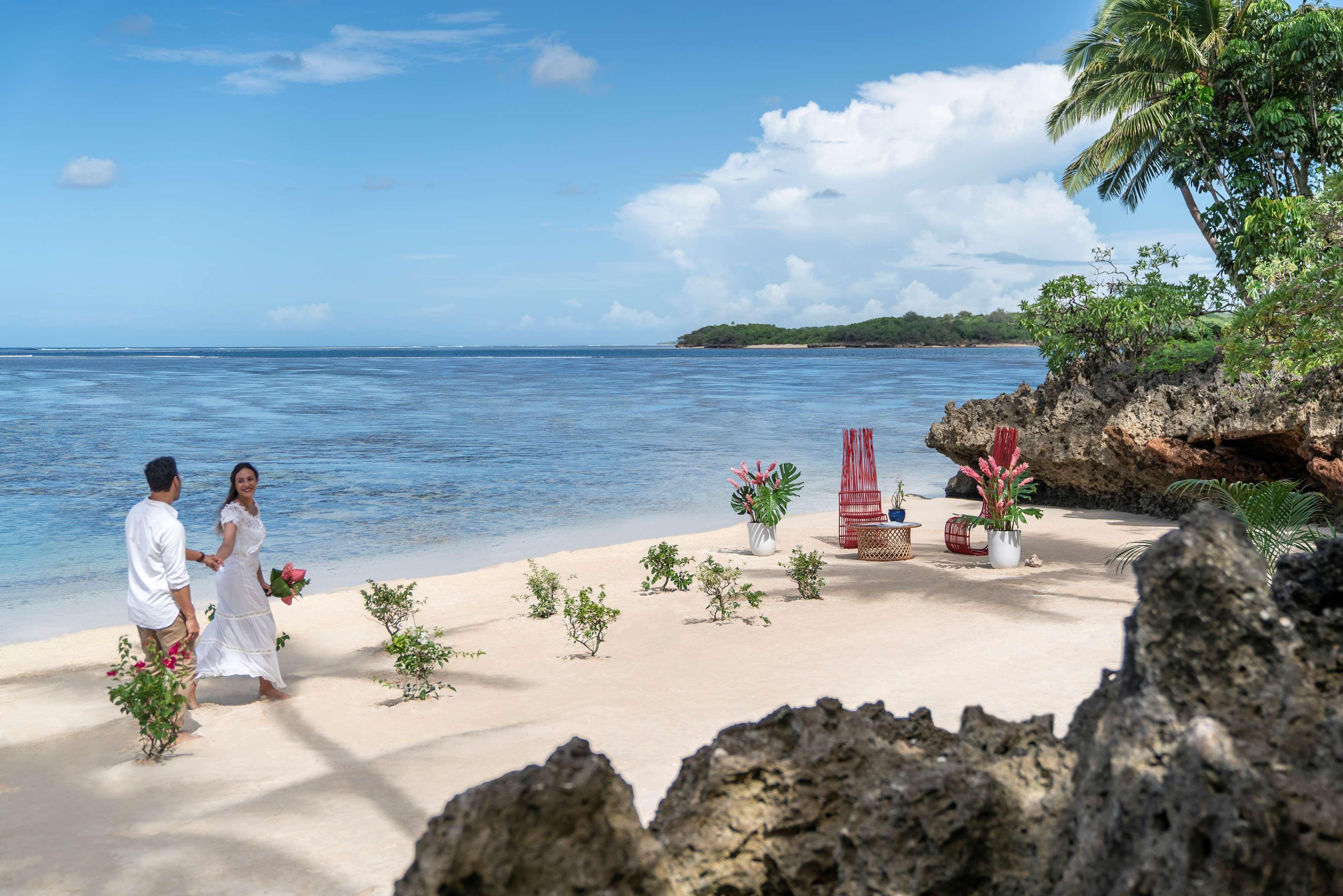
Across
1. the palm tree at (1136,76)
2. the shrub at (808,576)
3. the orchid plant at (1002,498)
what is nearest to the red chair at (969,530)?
the orchid plant at (1002,498)

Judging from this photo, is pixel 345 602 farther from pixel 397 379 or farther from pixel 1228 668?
pixel 397 379

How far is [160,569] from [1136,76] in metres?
23.8

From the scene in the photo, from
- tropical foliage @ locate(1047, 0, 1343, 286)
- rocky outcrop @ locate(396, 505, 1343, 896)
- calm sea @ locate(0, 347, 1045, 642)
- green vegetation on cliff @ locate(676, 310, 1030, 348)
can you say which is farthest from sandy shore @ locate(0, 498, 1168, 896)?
→ green vegetation on cliff @ locate(676, 310, 1030, 348)

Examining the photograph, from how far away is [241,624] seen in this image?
20.6ft

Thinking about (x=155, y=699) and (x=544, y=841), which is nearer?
(x=544, y=841)

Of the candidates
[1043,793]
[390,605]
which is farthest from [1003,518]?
[1043,793]

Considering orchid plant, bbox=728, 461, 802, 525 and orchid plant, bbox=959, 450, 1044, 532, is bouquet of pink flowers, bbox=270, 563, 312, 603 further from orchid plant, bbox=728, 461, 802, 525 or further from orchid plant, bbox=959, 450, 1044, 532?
orchid plant, bbox=959, 450, 1044, 532

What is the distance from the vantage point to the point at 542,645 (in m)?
7.68

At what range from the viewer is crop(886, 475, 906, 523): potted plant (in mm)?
11742

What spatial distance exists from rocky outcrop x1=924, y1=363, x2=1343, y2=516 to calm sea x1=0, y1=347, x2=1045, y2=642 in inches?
159

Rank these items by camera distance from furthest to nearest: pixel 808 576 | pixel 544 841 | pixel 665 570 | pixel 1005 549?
pixel 1005 549, pixel 665 570, pixel 808 576, pixel 544 841

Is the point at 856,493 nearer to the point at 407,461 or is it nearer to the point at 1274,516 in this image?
the point at 1274,516

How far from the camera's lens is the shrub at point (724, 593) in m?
8.27

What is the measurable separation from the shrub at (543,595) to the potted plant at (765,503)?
2.71m
